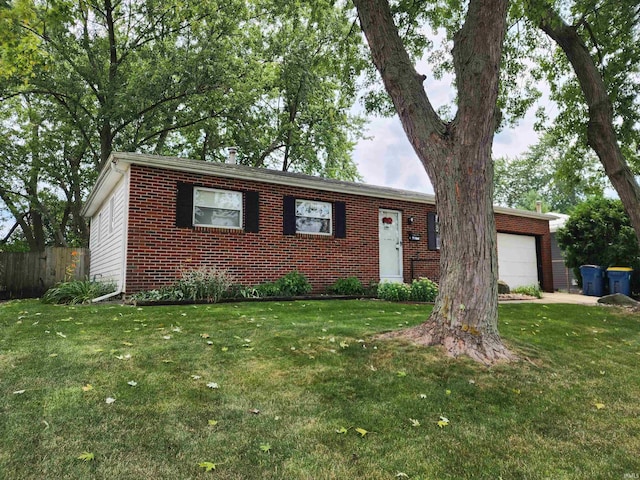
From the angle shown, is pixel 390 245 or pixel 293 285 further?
pixel 390 245

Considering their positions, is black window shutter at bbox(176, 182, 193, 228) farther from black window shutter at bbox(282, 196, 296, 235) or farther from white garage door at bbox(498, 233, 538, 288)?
white garage door at bbox(498, 233, 538, 288)

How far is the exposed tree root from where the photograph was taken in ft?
12.5

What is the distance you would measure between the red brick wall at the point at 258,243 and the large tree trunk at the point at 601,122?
4.90m

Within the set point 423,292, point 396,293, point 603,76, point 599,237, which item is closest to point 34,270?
point 396,293

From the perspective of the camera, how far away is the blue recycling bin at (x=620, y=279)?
40.8 ft

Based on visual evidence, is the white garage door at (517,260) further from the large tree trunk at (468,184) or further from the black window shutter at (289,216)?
the large tree trunk at (468,184)

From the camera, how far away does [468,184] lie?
411cm

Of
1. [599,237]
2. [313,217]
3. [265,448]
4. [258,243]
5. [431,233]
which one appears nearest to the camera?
[265,448]

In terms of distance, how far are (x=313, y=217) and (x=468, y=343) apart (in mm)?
6948

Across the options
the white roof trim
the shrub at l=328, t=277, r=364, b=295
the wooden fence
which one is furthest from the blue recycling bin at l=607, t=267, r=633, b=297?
the wooden fence

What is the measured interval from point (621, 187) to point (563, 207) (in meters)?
41.4

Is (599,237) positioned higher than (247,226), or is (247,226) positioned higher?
(599,237)

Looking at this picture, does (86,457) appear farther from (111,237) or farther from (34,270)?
(34,270)

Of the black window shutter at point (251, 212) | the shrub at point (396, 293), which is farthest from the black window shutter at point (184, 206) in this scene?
the shrub at point (396, 293)
